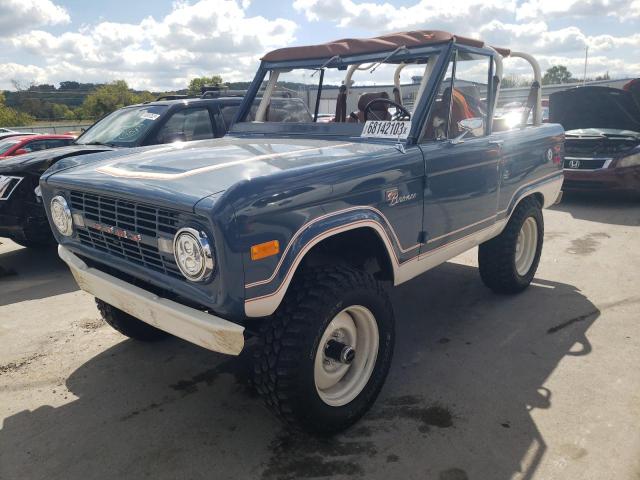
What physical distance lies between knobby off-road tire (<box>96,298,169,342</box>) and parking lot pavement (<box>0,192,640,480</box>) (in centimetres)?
12

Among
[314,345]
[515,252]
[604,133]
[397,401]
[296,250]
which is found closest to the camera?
[296,250]

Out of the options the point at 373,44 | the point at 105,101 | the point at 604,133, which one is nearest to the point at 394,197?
the point at 373,44

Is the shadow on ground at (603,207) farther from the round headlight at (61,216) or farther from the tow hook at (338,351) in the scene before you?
the round headlight at (61,216)

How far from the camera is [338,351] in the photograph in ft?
8.54

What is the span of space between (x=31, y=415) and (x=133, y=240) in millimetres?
1280

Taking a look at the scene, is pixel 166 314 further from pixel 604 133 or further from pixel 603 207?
→ pixel 604 133

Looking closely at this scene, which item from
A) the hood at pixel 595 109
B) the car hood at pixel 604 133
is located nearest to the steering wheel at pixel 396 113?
the car hood at pixel 604 133

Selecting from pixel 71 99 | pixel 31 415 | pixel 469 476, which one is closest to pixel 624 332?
pixel 469 476

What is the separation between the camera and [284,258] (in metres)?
2.23

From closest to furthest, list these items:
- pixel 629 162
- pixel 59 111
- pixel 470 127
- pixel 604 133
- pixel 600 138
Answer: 1. pixel 470 127
2. pixel 629 162
3. pixel 600 138
4. pixel 604 133
5. pixel 59 111

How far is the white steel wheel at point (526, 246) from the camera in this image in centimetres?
457

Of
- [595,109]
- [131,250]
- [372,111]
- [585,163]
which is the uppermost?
[372,111]

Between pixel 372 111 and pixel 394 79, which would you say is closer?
pixel 372 111

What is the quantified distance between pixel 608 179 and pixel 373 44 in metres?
5.89
